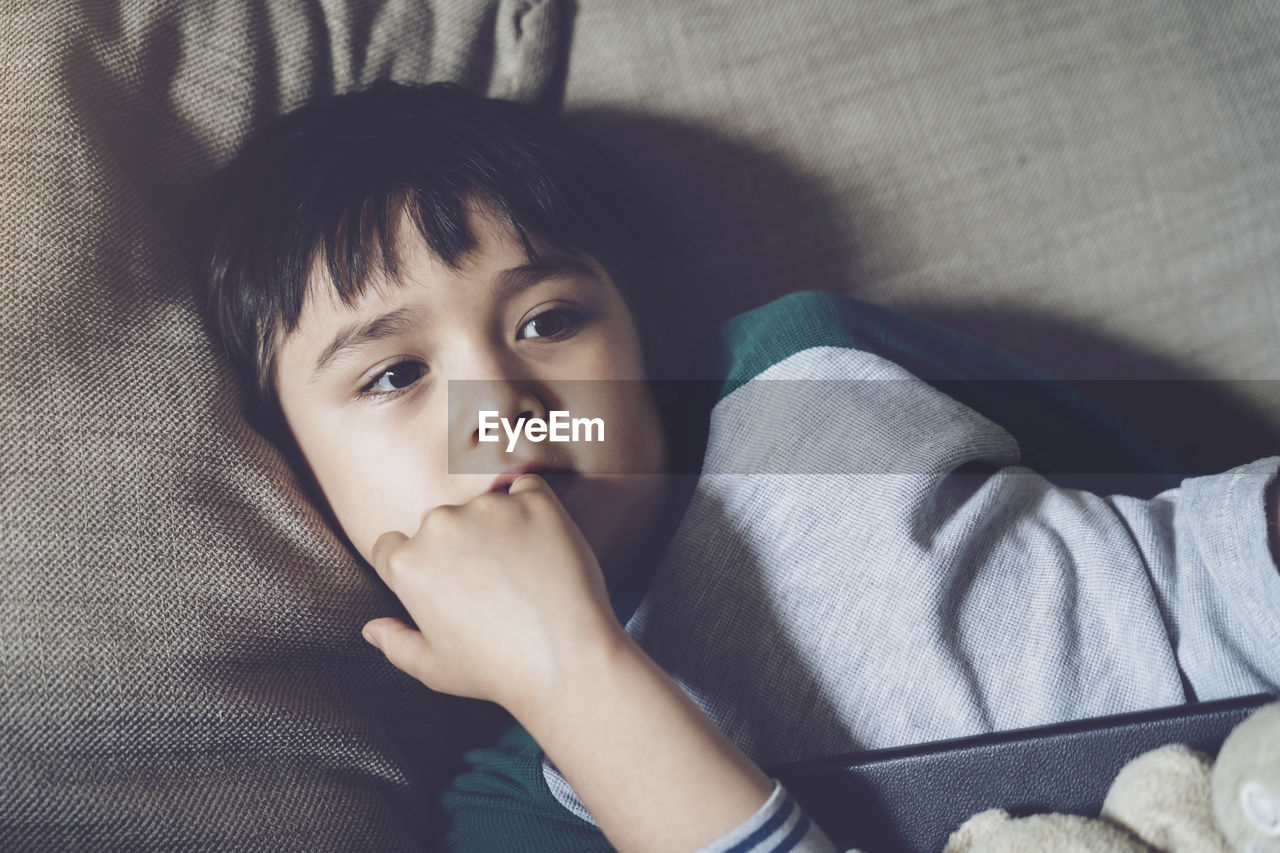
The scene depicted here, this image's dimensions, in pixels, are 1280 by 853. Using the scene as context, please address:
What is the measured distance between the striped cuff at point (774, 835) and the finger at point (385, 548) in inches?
10.6

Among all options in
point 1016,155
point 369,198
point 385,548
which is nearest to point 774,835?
point 385,548

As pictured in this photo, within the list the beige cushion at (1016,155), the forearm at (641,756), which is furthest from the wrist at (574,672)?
the beige cushion at (1016,155)

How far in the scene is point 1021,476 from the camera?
0.63 meters

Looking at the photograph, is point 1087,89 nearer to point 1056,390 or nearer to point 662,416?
point 1056,390

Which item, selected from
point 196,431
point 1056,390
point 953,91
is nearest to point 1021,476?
point 1056,390

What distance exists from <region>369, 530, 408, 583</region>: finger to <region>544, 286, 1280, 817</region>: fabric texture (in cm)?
19

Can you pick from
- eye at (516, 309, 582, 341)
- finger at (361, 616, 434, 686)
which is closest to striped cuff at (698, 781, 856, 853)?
finger at (361, 616, 434, 686)

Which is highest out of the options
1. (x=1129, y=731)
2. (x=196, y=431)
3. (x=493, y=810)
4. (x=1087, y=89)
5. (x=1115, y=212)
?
(x=1087, y=89)

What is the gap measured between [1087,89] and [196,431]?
0.82m

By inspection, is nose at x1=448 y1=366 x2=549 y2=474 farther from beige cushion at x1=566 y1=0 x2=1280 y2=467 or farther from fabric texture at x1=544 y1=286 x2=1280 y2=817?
beige cushion at x1=566 y1=0 x2=1280 y2=467

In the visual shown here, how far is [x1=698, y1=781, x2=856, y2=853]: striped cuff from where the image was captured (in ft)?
1.42

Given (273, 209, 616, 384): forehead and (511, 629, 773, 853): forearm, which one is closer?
(511, 629, 773, 853): forearm

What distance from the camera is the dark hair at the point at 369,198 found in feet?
2.02

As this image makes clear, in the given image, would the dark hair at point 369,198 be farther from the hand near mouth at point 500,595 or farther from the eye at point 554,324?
the hand near mouth at point 500,595
